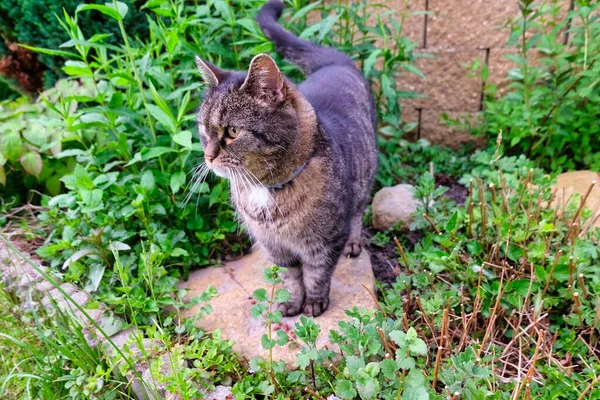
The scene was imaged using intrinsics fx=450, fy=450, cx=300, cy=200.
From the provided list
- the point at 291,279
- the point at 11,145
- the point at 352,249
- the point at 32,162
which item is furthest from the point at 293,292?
the point at 11,145

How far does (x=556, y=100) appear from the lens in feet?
9.66

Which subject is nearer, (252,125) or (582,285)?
(252,125)

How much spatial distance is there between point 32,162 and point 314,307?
203 cm

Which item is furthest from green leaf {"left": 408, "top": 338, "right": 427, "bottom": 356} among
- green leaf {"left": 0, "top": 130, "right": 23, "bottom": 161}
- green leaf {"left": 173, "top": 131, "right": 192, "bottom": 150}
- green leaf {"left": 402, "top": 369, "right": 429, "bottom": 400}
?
green leaf {"left": 0, "top": 130, "right": 23, "bottom": 161}

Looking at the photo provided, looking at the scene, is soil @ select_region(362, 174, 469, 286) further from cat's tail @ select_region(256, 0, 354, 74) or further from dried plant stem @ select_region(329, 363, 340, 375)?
cat's tail @ select_region(256, 0, 354, 74)

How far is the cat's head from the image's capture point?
5.83 feet

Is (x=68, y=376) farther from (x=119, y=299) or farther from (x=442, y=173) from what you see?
(x=442, y=173)

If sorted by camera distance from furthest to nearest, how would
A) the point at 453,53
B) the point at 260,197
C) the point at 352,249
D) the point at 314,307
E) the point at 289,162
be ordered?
the point at 453,53
the point at 352,249
the point at 314,307
the point at 260,197
the point at 289,162

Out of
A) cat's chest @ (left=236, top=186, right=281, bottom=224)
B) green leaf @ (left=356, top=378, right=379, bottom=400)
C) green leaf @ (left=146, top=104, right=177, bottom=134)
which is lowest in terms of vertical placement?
green leaf @ (left=356, top=378, right=379, bottom=400)

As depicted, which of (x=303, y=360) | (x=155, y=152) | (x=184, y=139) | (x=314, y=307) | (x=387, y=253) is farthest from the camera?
(x=387, y=253)

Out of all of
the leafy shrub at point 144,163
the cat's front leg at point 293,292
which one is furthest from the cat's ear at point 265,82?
the cat's front leg at point 293,292

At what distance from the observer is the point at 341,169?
6.77ft

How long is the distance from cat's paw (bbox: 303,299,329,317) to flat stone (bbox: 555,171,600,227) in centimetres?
150

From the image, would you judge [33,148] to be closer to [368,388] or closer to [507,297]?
[368,388]
